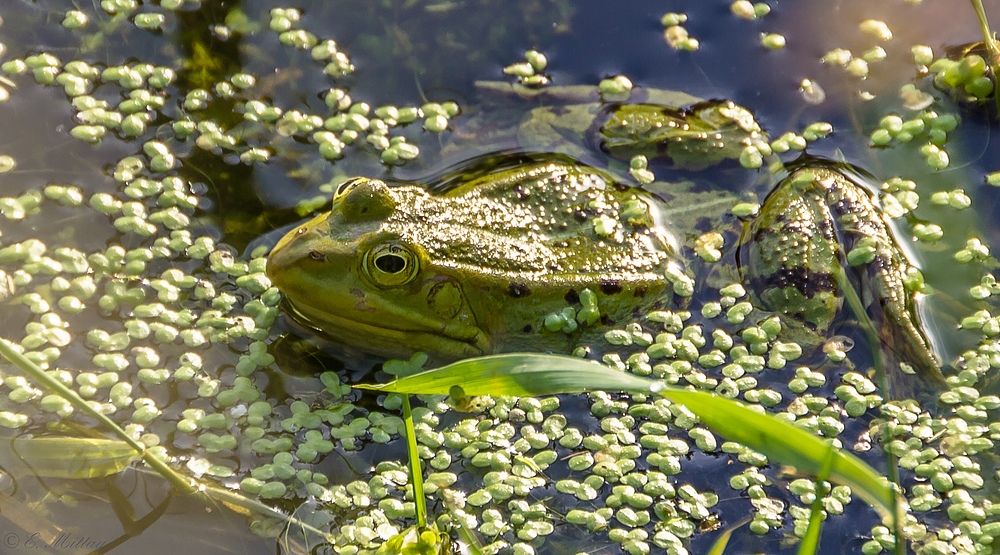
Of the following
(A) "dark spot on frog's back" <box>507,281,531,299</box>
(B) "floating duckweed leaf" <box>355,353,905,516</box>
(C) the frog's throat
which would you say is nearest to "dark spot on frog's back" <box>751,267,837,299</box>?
(A) "dark spot on frog's back" <box>507,281,531,299</box>

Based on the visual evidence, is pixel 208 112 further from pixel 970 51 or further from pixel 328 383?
pixel 970 51

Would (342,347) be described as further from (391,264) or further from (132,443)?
(132,443)

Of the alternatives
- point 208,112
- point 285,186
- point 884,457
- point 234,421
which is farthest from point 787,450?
point 208,112

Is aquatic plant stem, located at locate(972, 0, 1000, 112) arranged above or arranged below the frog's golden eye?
above

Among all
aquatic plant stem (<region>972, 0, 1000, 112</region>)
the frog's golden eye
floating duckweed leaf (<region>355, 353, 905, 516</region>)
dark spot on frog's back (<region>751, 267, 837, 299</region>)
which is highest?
floating duckweed leaf (<region>355, 353, 905, 516</region>)

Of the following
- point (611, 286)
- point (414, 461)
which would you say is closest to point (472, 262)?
point (611, 286)

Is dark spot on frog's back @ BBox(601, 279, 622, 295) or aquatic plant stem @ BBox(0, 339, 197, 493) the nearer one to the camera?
aquatic plant stem @ BBox(0, 339, 197, 493)

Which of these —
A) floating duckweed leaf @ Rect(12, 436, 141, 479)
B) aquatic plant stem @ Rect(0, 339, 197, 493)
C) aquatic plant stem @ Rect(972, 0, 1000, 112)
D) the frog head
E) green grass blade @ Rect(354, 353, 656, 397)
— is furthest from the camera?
aquatic plant stem @ Rect(972, 0, 1000, 112)

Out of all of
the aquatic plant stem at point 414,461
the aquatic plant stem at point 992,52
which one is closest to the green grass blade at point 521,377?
the aquatic plant stem at point 414,461

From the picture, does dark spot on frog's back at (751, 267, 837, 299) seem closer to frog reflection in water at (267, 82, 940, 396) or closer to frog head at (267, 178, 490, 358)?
frog reflection in water at (267, 82, 940, 396)

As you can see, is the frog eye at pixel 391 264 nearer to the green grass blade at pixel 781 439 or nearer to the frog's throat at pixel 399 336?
the frog's throat at pixel 399 336

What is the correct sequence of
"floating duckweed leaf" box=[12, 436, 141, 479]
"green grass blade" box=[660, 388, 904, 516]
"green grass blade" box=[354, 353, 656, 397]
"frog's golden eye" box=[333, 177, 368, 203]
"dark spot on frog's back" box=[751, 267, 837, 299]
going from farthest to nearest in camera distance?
"dark spot on frog's back" box=[751, 267, 837, 299], "frog's golden eye" box=[333, 177, 368, 203], "floating duckweed leaf" box=[12, 436, 141, 479], "green grass blade" box=[354, 353, 656, 397], "green grass blade" box=[660, 388, 904, 516]
